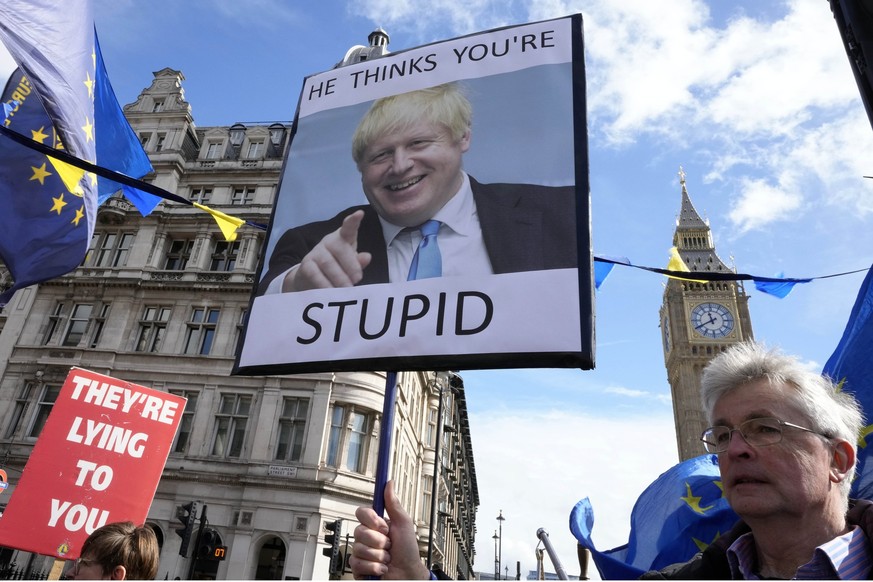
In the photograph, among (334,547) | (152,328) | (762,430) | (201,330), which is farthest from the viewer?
(152,328)

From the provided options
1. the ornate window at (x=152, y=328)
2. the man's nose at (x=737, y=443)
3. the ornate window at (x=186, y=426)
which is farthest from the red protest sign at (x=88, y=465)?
the ornate window at (x=152, y=328)

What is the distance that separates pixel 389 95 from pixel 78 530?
6356mm

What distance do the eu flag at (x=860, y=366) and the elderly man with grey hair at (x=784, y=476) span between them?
1497 millimetres

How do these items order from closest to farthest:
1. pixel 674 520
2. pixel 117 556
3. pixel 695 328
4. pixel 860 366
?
pixel 117 556 → pixel 860 366 → pixel 674 520 → pixel 695 328

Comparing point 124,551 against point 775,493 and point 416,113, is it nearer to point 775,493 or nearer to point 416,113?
point 416,113

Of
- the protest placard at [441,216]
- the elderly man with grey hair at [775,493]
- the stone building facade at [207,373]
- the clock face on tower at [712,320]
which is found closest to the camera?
the elderly man with grey hair at [775,493]

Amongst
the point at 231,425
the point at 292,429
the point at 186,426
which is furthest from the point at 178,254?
the point at 292,429

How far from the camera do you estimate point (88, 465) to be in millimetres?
6875

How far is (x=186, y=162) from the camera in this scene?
96.1ft

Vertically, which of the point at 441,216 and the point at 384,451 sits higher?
the point at 441,216

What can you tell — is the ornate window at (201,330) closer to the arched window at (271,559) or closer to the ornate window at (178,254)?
the ornate window at (178,254)

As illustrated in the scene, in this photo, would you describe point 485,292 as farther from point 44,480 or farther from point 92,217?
point 44,480

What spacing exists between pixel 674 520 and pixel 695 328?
92.0m

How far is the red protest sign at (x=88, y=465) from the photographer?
21.1 ft
